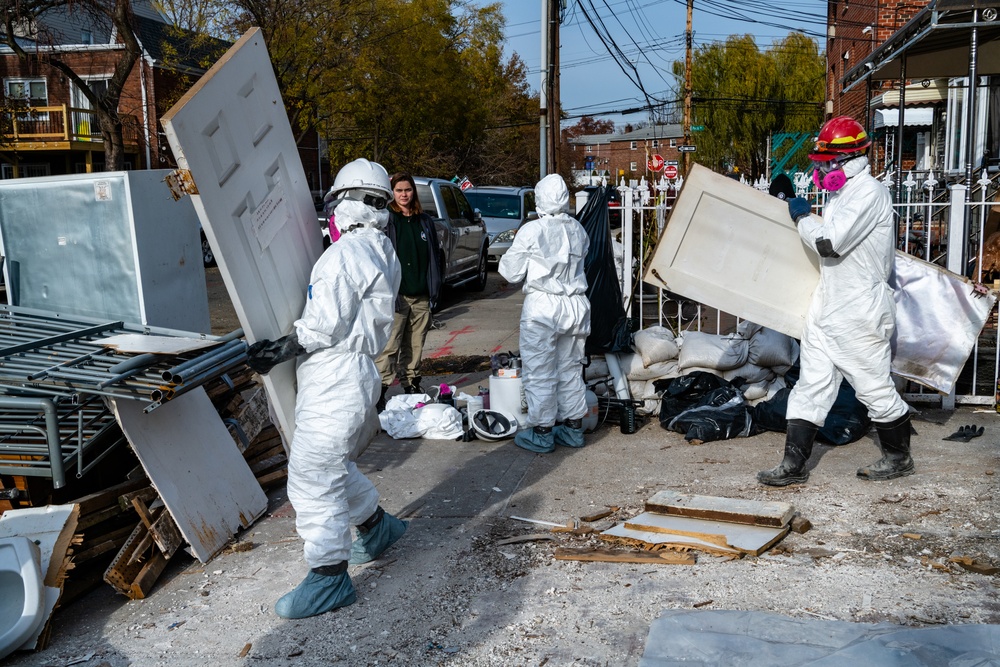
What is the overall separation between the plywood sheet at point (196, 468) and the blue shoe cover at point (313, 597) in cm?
80

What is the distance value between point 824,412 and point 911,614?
5.87 feet

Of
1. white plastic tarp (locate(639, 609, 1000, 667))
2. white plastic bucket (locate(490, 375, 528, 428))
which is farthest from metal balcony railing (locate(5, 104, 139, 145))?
white plastic tarp (locate(639, 609, 1000, 667))

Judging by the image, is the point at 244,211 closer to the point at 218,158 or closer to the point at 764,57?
the point at 218,158

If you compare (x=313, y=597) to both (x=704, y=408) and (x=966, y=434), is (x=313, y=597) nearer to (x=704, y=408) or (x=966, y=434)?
(x=704, y=408)

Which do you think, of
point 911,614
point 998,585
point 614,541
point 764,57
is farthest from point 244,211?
point 764,57

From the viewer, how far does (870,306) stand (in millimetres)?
5203

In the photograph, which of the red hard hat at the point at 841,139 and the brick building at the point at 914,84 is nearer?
the red hard hat at the point at 841,139

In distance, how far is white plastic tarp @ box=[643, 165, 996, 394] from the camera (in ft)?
19.7

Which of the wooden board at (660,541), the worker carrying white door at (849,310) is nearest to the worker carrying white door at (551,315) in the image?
the worker carrying white door at (849,310)

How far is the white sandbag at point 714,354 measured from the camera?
7.01 m

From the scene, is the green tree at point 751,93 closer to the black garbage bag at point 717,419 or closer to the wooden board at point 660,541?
the black garbage bag at point 717,419

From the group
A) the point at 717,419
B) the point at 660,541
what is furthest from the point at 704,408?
the point at 660,541

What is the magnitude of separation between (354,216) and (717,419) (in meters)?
3.40

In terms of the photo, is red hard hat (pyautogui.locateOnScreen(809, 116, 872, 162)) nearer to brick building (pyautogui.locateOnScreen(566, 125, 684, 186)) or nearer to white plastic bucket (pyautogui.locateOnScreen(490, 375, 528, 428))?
white plastic bucket (pyautogui.locateOnScreen(490, 375, 528, 428))
